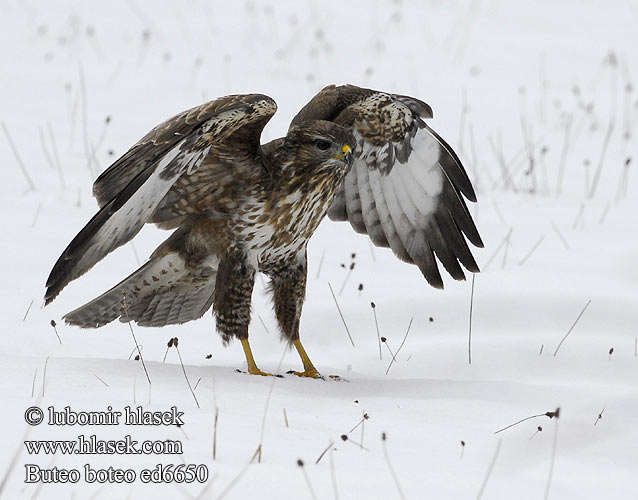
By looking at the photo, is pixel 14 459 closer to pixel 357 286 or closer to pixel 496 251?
pixel 357 286

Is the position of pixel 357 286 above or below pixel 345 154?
below

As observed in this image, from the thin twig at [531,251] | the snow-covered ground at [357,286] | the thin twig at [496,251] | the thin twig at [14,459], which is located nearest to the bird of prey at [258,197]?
the snow-covered ground at [357,286]

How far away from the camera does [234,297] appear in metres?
4.88

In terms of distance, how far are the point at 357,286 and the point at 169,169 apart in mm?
2448

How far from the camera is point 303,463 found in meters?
3.24

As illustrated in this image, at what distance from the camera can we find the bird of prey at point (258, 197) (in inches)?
168

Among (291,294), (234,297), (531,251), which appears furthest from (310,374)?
(531,251)

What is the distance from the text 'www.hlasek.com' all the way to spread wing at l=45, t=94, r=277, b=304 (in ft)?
1.76

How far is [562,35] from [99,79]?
6.88m

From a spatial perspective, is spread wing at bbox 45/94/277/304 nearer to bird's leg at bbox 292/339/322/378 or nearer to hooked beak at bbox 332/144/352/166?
hooked beak at bbox 332/144/352/166

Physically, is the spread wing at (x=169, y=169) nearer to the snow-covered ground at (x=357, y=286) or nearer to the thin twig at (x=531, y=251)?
the snow-covered ground at (x=357, y=286)

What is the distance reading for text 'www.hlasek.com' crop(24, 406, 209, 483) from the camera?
9.98 feet

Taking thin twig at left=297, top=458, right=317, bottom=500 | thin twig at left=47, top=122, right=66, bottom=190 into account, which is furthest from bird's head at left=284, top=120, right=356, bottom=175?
thin twig at left=47, top=122, right=66, bottom=190

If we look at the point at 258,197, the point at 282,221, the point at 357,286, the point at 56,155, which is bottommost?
the point at 357,286
